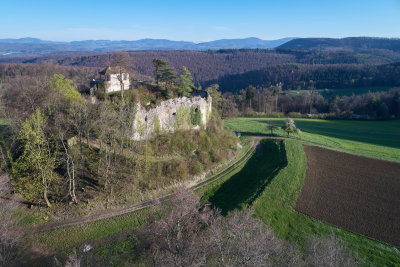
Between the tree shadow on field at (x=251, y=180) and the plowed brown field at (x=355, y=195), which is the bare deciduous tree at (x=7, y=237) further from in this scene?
the plowed brown field at (x=355, y=195)

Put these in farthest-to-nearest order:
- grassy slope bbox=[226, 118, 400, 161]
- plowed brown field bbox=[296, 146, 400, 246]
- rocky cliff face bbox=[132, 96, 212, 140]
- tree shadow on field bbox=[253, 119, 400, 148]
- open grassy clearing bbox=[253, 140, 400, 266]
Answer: tree shadow on field bbox=[253, 119, 400, 148] < grassy slope bbox=[226, 118, 400, 161] < rocky cliff face bbox=[132, 96, 212, 140] < plowed brown field bbox=[296, 146, 400, 246] < open grassy clearing bbox=[253, 140, 400, 266]

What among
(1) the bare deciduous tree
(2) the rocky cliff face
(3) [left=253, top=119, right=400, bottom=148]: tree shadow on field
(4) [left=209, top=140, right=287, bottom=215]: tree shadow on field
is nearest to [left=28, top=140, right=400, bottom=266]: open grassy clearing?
(4) [left=209, top=140, right=287, bottom=215]: tree shadow on field

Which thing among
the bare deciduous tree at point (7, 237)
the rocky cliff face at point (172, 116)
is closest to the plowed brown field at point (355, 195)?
the rocky cliff face at point (172, 116)

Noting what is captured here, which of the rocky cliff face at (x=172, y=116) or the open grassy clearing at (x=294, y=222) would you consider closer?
the open grassy clearing at (x=294, y=222)

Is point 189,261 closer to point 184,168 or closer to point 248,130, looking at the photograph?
point 184,168

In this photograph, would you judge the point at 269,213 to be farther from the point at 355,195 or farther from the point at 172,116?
the point at 172,116

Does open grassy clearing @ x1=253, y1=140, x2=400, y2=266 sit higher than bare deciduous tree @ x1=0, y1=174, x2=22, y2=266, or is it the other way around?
bare deciduous tree @ x1=0, y1=174, x2=22, y2=266

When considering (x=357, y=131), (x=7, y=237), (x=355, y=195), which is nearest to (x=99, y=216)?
(x=7, y=237)

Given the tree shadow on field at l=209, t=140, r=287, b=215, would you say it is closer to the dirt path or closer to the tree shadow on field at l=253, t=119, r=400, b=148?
the dirt path
